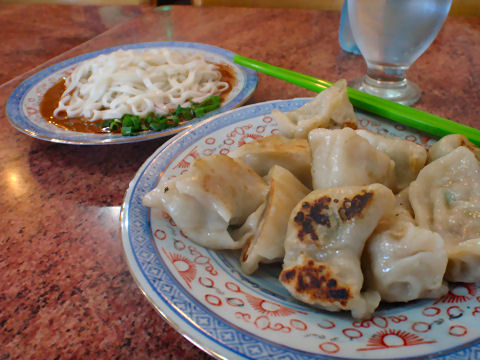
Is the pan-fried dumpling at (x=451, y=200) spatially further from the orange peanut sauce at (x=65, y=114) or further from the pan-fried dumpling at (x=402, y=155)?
the orange peanut sauce at (x=65, y=114)

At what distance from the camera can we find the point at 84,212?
1.23 m

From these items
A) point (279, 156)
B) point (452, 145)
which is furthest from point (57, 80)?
point (452, 145)

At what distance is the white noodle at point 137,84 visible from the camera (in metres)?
1.74

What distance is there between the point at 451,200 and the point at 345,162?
271 mm

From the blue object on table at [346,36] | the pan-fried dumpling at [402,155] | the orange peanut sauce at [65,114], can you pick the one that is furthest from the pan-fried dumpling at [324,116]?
the blue object on table at [346,36]

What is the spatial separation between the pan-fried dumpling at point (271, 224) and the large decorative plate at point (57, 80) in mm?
632

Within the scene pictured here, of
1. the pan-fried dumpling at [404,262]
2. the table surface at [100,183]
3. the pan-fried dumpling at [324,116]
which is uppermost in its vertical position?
the pan-fried dumpling at [324,116]

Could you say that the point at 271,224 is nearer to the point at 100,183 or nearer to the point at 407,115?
the point at 407,115

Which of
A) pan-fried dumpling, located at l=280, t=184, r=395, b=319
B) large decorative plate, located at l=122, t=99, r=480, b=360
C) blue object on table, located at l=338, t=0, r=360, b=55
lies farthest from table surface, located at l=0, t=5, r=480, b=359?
pan-fried dumpling, located at l=280, t=184, r=395, b=319

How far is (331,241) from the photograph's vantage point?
76 centimetres

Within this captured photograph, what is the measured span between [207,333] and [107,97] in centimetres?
156

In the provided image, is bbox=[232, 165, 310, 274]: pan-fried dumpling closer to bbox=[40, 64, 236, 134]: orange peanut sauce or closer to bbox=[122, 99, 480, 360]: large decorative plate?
bbox=[122, 99, 480, 360]: large decorative plate

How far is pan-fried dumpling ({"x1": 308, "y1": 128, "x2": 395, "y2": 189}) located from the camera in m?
0.89

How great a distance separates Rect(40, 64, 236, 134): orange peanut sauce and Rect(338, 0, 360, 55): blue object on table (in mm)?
770
